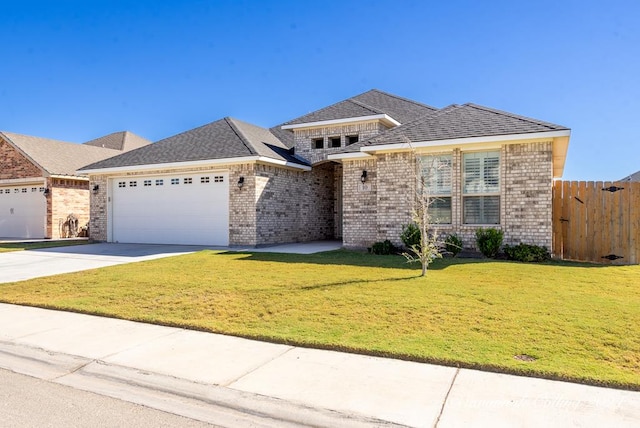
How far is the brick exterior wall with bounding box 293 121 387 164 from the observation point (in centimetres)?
1772

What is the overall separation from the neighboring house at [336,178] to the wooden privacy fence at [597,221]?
2.01 feet

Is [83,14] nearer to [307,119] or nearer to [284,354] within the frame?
[307,119]

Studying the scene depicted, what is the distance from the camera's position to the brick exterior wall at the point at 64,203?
21516mm

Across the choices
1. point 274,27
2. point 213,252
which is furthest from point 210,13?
point 213,252

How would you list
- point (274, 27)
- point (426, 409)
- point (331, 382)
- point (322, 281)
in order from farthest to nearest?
point (274, 27)
point (322, 281)
point (331, 382)
point (426, 409)

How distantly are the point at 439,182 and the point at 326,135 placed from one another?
7.55m

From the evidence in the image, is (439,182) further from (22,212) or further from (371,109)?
(22,212)

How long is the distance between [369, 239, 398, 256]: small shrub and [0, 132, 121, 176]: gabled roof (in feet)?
58.5

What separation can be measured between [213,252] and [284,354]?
9538 mm

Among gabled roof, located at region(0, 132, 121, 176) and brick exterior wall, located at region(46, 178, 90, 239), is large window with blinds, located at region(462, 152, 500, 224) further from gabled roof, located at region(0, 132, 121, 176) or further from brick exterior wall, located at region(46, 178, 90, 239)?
brick exterior wall, located at region(46, 178, 90, 239)

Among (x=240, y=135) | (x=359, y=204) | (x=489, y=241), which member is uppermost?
(x=240, y=135)

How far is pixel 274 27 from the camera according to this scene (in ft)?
52.1

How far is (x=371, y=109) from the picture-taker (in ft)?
59.6

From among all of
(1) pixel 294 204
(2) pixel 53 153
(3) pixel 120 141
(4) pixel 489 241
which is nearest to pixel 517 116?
(4) pixel 489 241
